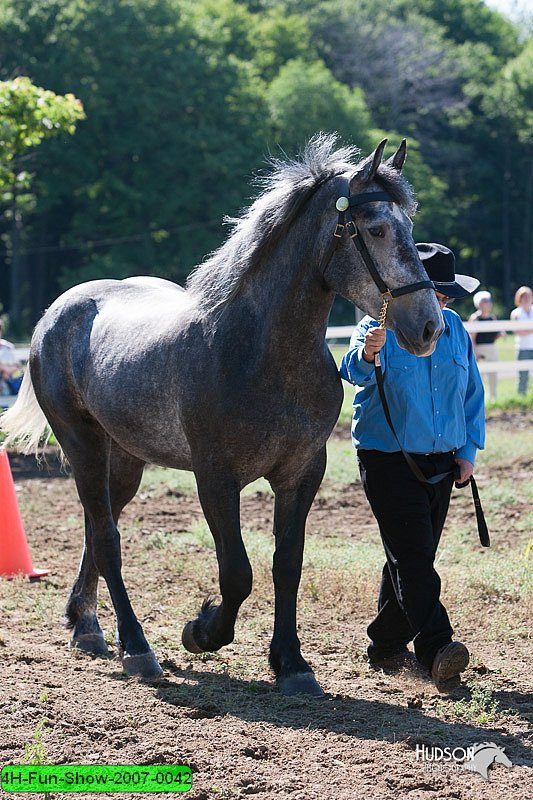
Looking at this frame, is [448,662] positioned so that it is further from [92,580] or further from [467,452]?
[92,580]

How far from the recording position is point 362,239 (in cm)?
443

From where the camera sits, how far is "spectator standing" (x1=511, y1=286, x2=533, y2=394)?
17.3m

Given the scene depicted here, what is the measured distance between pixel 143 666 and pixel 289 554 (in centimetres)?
99

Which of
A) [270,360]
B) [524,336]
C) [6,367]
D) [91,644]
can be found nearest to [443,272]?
[270,360]

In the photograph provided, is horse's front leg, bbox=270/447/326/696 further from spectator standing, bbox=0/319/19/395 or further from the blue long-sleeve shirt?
spectator standing, bbox=0/319/19/395

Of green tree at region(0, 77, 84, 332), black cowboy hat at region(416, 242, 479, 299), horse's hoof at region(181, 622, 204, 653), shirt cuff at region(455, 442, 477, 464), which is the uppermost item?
green tree at region(0, 77, 84, 332)

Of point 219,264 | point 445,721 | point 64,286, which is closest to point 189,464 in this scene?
point 219,264

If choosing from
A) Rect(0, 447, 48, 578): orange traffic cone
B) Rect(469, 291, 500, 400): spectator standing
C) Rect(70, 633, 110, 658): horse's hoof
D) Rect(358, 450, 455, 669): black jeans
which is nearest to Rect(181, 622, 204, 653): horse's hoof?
Rect(70, 633, 110, 658): horse's hoof

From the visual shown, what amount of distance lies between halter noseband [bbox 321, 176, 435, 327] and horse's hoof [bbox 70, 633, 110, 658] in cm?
262

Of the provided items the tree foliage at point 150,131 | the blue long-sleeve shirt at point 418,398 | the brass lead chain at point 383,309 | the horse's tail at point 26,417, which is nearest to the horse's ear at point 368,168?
the brass lead chain at point 383,309

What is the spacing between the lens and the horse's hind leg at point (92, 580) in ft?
19.0

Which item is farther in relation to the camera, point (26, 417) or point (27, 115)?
point (27, 115)

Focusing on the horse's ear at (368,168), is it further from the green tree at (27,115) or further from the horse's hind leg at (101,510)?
the green tree at (27,115)

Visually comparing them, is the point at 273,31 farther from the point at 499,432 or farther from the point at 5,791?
the point at 5,791
